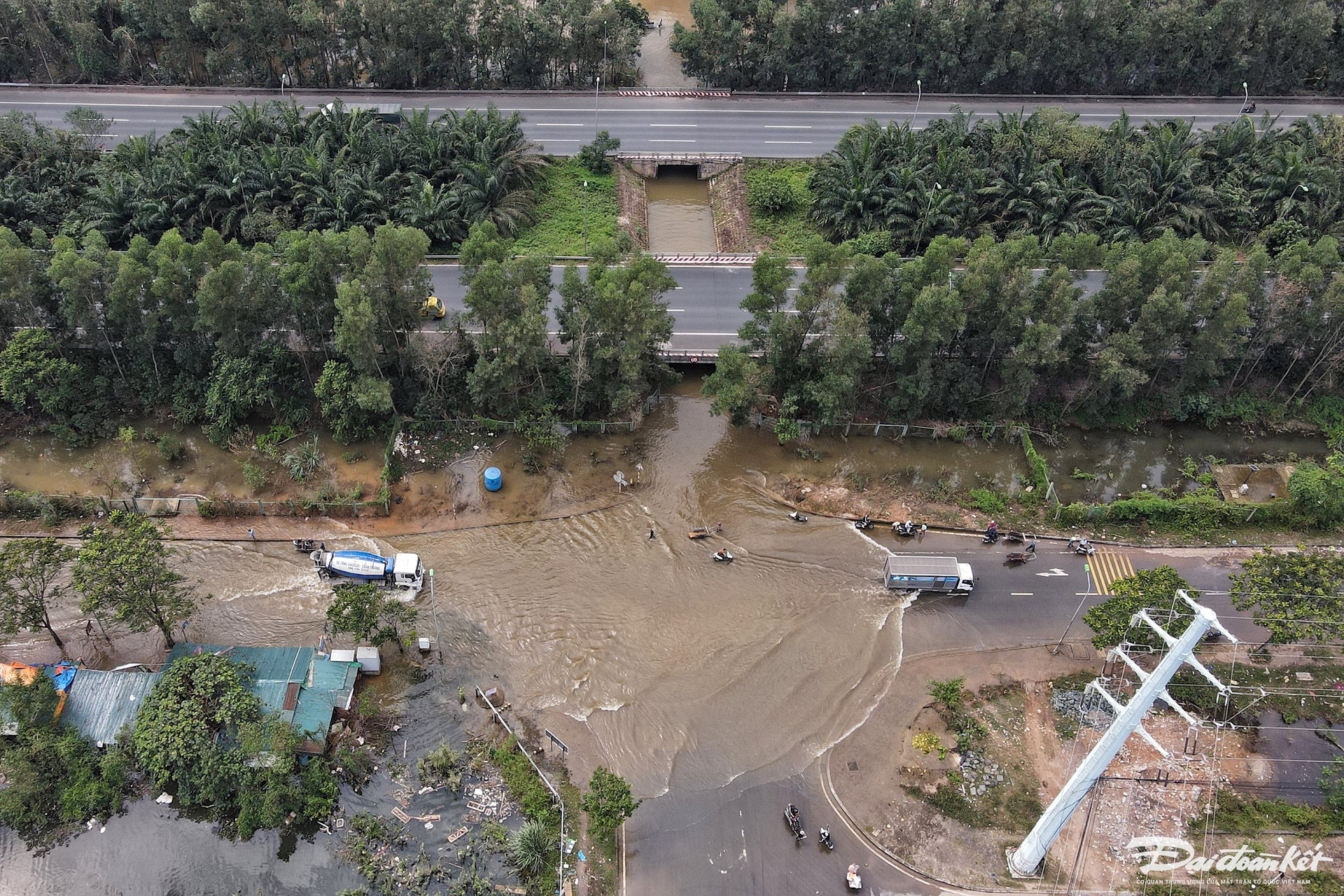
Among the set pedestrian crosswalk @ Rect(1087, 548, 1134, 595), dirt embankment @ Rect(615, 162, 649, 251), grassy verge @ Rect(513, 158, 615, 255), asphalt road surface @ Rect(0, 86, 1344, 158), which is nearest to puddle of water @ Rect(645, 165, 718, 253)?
dirt embankment @ Rect(615, 162, 649, 251)

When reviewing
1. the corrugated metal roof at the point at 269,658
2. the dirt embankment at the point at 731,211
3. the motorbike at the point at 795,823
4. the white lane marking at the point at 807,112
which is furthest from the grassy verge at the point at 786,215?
the corrugated metal roof at the point at 269,658

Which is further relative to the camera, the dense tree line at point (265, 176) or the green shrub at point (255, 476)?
the dense tree line at point (265, 176)

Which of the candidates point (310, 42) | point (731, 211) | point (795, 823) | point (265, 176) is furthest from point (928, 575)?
point (310, 42)

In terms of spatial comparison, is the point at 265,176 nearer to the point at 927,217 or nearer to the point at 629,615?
the point at 629,615

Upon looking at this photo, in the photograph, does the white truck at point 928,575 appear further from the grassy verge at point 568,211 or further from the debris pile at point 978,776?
the grassy verge at point 568,211

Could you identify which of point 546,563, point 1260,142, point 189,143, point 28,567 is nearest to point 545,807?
A: point 546,563

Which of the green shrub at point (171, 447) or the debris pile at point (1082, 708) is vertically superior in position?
the green shrub at point (171, 447)

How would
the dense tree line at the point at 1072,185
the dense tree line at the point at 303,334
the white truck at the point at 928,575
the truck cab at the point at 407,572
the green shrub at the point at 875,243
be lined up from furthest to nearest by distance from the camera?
the dense tree line at the point at 1072,185 → the green shrub at the point at 875,243 → the dense tree line at the point at 303,334 → the white truck at the point at 928,575 → the truck cab at the point at 407,572

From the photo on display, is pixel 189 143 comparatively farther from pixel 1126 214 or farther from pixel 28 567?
pixel 1126 214
